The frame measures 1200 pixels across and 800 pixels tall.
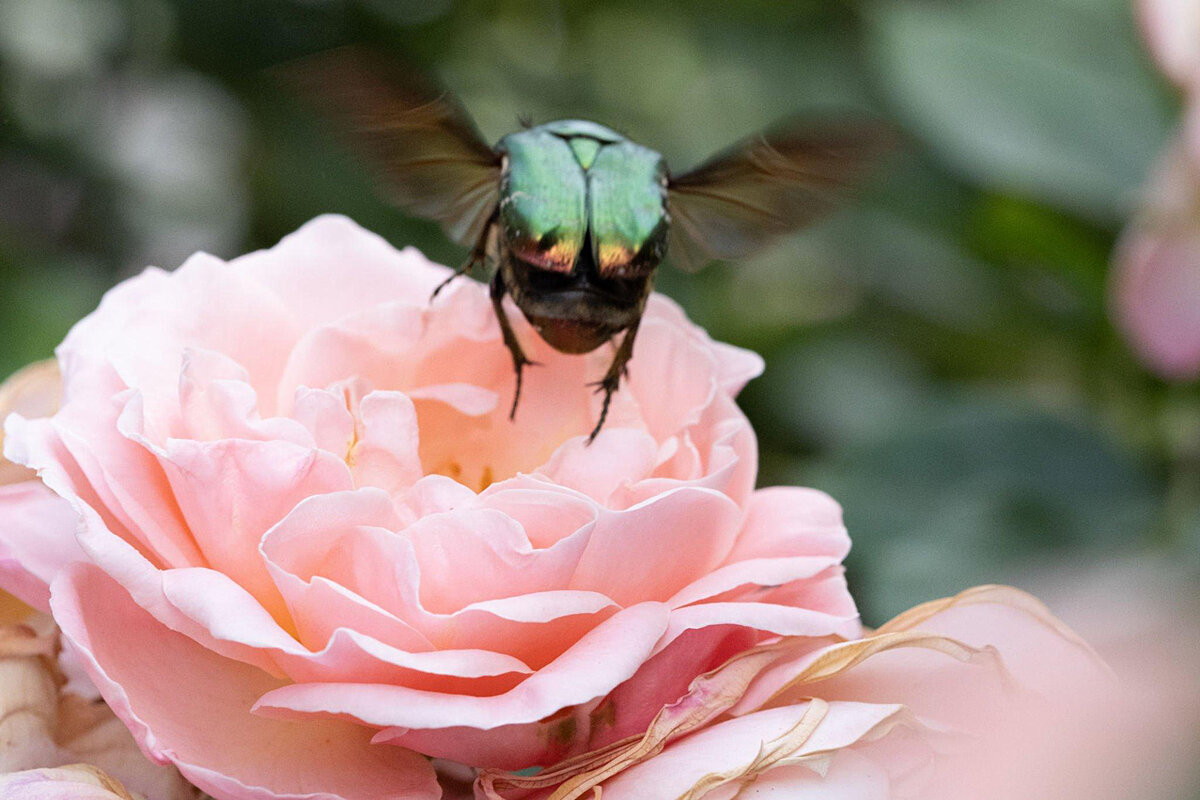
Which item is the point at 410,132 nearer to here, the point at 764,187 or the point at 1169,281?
the point at 764,187


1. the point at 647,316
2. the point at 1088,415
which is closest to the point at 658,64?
the point at 1088,415

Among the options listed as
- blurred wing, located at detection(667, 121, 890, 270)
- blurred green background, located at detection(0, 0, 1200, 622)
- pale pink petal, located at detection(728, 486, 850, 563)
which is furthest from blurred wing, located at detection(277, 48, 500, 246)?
blurred green background, located at detection(0, 0, 1200, 622)

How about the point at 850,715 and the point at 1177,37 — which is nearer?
the point at 850,715

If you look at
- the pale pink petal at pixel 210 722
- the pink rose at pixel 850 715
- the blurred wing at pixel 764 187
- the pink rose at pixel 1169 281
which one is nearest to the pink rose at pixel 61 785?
the pale pink petal at pixel 210 722

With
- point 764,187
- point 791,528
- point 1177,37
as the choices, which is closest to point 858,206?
point 1177,37

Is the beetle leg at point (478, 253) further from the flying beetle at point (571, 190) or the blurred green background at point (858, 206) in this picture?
the blurred green background at point (858, 206)

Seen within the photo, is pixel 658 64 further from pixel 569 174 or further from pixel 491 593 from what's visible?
pixel 491 593

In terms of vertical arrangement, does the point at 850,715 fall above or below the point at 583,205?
below
